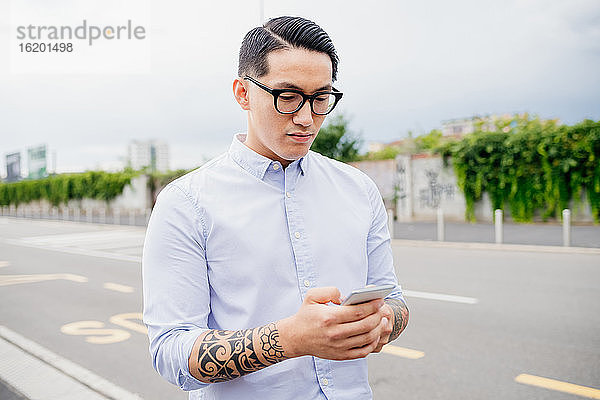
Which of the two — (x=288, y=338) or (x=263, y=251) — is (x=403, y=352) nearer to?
(x=263, y=251)

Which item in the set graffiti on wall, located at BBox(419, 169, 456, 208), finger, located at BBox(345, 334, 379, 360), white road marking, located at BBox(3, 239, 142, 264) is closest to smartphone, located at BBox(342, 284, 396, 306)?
finger, located at BBox(345, 334, 379, 360)

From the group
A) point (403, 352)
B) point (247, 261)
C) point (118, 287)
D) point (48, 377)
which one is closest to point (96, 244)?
point (118, 287)

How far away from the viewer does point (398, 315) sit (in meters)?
1.68

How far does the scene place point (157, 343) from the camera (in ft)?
4.68

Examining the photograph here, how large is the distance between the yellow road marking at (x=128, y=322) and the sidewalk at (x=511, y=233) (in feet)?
30.6

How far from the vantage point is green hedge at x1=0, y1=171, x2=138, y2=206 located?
37875mm

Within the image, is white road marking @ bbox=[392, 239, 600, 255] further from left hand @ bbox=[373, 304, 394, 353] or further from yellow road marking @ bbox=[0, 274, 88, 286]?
left hand @ bbox=[373, 304, 394, 353]

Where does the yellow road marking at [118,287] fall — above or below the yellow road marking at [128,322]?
above

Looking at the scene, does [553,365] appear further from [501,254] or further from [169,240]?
[501,254]

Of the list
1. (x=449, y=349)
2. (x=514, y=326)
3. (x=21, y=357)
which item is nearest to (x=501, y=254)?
(x=514, y=326)

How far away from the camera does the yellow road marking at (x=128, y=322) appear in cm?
619

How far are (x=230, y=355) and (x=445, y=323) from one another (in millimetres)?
5062

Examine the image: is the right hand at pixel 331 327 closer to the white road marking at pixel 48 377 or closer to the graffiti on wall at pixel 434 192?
the white road marking at pixel 48 377

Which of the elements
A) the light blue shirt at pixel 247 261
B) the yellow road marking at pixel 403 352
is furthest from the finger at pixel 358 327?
the yellow road marking at pixel 403 352
